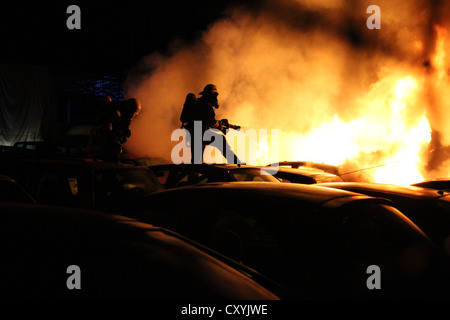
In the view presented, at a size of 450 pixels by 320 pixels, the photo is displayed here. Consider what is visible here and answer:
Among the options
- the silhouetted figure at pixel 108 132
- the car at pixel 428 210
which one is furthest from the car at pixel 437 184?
the silhouetted figure at pixel 108 132

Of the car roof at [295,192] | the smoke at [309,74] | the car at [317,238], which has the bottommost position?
the car at [317,238]

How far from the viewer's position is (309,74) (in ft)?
52.1

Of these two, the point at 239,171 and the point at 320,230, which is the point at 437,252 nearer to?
the point at 320,230

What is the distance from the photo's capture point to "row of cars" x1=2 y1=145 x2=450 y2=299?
1568 mm

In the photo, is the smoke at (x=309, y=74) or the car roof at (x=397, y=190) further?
the smoke at (x=309, y=74)

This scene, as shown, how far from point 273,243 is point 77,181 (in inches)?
112

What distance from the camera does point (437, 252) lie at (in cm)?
238

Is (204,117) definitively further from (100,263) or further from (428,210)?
(100,263)

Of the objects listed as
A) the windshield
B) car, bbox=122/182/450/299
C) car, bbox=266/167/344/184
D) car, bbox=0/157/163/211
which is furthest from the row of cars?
car, bbox=266/167/344/184

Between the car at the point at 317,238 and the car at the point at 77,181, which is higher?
the car at the point at 77,181

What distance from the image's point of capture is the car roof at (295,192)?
2348 millimetres

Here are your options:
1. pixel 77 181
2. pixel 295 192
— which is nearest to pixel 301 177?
pixel 77 181

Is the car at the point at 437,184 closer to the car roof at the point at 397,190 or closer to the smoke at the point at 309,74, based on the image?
the car roof at the point at 397,190

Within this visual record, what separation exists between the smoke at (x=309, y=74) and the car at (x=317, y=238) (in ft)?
40.6
